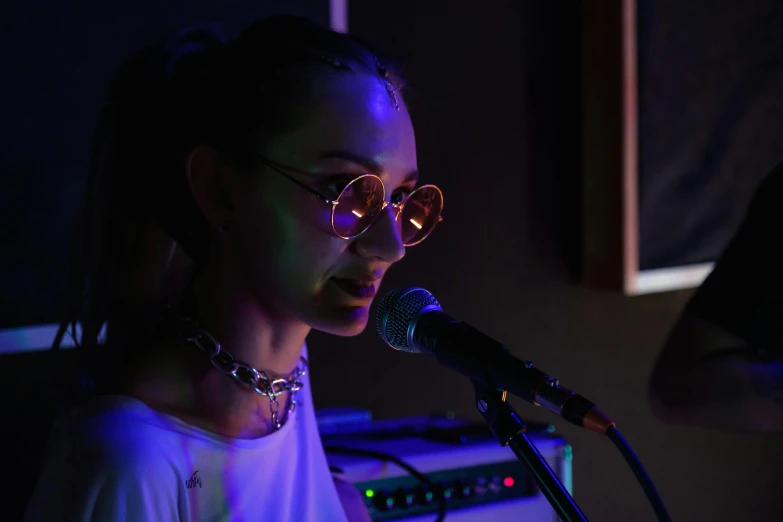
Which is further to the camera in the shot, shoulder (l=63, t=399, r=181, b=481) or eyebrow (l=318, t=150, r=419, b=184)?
eyebrow (l=318, t=150, r=419, b=184)

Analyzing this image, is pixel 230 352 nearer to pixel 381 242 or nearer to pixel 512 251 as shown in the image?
pixel 381 242

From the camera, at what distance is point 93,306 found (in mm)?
1259

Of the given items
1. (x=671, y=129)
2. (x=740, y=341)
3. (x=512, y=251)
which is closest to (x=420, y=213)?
(x=740, y=341)

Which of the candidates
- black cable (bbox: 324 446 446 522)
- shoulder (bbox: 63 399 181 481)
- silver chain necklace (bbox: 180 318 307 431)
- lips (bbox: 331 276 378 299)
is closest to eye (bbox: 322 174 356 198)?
lips (bbox: 331 276 378 299)

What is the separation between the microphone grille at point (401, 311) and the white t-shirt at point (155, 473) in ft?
0.99

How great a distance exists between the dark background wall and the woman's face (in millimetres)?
930

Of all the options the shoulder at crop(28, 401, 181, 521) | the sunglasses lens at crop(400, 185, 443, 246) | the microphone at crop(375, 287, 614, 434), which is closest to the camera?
the microphone at crop(375, 287, 614, 434)

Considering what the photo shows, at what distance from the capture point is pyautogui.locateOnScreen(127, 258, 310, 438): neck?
1108 millimetres

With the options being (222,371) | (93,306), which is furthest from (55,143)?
(222,371)

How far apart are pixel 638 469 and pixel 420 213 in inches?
22.1

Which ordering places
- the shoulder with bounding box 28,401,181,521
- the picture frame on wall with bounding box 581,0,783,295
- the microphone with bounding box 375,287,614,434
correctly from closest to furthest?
the microphone with bounding box 375,287,614,434, the shoulder with bounding box 28,401,181,521, the picture frame on wall with bounding box 581,0,783,295

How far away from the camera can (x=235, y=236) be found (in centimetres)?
114

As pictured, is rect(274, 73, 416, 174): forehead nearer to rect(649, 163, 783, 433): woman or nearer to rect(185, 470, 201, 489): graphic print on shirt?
rect(185, 470, 201, 489): graphic print on shirt

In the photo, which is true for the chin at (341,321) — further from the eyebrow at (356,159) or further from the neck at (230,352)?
the eyebrow at (356,159)
